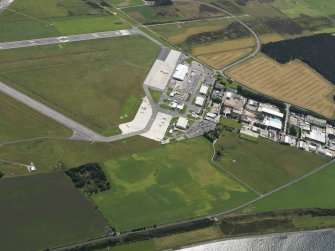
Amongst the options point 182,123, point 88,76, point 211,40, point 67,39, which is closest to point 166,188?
point 182,123

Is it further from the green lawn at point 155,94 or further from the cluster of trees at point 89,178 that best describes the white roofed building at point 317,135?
the cluster of trees at point 89,178

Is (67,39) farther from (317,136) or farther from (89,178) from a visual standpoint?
(317,136)

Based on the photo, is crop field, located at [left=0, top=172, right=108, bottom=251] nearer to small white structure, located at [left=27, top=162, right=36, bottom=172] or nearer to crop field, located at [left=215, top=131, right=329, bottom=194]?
small white structure, located at [left=27, top=162, right=36, bottom=172]

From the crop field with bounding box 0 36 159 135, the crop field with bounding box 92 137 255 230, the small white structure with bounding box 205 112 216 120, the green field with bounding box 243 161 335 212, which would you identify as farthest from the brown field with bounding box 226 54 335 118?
the crop field with bounding box 92 137 255 230

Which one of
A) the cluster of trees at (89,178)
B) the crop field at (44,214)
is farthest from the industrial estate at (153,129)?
the cluster of trees at (89,178)

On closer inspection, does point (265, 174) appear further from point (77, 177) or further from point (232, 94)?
point (77, 177)

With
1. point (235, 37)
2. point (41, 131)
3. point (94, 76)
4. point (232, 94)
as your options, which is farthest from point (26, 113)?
point (235, 37)
